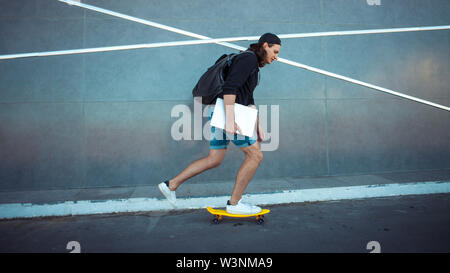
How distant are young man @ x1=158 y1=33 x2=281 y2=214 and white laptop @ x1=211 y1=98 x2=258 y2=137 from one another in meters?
0.05

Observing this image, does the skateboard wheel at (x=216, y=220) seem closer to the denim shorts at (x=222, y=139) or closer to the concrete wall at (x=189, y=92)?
the denim shorts at (x=222, y=139)

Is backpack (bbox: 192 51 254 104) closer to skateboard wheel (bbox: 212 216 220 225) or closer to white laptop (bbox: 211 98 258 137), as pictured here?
white laptop (bbox: 211 98 258 137)

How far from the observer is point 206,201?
11.2ft

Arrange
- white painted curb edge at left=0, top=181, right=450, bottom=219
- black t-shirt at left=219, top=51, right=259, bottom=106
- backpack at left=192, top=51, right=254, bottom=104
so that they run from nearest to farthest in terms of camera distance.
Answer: black t-shirt at left=219, top=51, right=259, bottom=106, backpack at left=192, top=51, right=254, bottom=104, white painted curb edge at left=0, top=181, right=450, bottom=219

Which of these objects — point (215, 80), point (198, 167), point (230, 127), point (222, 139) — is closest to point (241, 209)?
point (198, 167)

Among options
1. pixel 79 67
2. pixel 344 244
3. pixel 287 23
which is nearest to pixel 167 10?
pixel 79 67

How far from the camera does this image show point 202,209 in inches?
133

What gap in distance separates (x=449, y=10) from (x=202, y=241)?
230 inches

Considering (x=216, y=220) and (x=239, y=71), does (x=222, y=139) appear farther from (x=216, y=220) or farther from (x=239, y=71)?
(x=216, y=220)

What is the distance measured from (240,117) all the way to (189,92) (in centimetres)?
209

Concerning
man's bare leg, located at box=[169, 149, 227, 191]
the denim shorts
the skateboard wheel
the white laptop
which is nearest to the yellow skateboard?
the skateboard wheel

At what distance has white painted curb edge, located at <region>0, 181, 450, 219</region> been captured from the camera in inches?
126

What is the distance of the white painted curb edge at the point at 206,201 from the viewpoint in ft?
10.5

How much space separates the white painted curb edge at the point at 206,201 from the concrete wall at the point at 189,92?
3.43 feet
